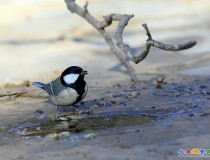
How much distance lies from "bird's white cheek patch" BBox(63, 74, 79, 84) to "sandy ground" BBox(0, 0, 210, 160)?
1.37ft

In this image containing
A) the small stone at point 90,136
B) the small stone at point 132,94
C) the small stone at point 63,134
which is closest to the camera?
the small stone at point 90,136

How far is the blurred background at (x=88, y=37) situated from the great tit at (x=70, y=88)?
2601 millimetres

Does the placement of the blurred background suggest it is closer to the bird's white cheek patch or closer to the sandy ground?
the sandy ground

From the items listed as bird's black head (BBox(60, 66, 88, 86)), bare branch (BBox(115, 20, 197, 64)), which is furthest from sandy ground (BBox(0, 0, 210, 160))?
bare branch (BBox(115, 20, 197, 64))

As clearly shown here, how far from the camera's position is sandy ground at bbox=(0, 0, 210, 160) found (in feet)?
17.1

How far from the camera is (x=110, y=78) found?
9.16 metres

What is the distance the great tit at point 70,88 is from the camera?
6719 millimetres

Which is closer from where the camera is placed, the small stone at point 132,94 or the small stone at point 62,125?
the small stone at point 62,125

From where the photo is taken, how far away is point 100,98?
750 centimetres

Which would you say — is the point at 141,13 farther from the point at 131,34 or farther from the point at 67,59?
the point at 67,59

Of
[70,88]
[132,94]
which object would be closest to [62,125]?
[70,88]

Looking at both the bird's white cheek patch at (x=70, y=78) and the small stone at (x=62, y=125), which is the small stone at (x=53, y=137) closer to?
the small stone at (x=62, y=125)

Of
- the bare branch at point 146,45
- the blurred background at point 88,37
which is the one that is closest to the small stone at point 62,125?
the bare branch at point 146,45

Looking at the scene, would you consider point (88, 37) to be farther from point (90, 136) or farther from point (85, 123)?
point (90, 136)
